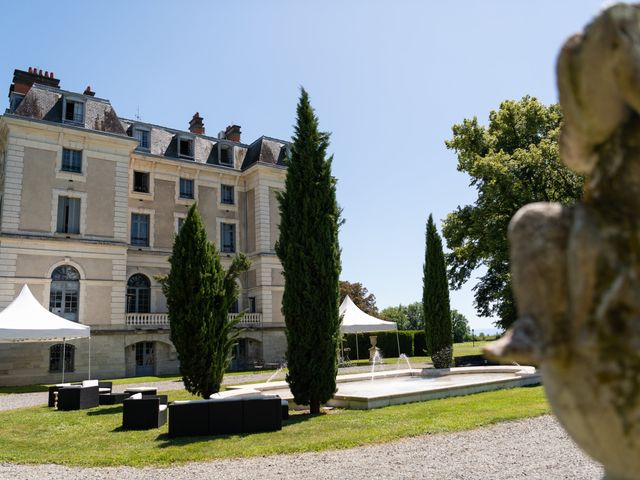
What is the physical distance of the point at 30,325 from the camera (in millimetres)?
15148

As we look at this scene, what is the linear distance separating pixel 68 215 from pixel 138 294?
5855 millimetres

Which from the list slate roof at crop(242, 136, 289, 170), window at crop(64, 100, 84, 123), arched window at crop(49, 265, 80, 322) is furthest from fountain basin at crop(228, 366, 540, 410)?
slate roof at crop(242, 136, 289, 170)

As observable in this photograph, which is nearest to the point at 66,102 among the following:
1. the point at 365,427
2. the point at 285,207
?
the point at 285,207

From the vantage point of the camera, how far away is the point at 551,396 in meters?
1.67

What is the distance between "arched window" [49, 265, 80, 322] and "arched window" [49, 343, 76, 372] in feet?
4.42

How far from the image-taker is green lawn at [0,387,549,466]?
6.58 metres

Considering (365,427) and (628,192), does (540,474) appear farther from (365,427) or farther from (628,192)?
(628,192)

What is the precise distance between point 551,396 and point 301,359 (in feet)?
28.7

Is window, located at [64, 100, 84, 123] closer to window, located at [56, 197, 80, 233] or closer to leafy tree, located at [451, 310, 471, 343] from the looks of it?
window, located at [56, 197, 80, 233]

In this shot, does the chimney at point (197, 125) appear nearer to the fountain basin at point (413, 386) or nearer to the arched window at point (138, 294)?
the arched window at point (138, 294)

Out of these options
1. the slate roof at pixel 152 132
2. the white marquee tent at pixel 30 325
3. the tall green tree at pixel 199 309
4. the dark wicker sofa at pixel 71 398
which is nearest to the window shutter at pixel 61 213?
the slate roof at pixel 152 132

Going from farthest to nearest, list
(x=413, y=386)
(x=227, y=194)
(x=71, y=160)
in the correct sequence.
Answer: (x=227, y=194)
(x=71, y=160)
(x=413, y=386)

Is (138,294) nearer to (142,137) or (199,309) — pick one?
(142,137)

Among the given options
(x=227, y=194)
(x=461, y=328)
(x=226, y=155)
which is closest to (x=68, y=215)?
(x=227, y=194)
